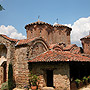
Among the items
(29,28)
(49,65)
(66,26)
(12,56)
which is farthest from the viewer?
(66,26)

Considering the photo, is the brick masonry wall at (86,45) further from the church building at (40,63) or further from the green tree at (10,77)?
the green tree at (10,77)

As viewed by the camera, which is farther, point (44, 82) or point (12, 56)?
point (12, 56)

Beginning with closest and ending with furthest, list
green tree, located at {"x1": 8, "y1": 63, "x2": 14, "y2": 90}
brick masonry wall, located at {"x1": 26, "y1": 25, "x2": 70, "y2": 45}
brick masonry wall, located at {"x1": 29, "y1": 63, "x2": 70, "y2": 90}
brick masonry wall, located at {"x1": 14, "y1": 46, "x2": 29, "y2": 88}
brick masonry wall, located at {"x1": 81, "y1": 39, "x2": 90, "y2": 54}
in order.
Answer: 1. brick masonry wall, located at {"x1": 29, "y1": 63, "x2": 70, "y2": 90}
2. green tree, located at {"x1": 8, "y1": 63, "x2": 14, "y2": 90}
3. brick masonry wall, located at {"x1": 14, "y1": 46, "x2": 29, "y2": 88}
4. brick masonry wall, located at {"x1": 26, "y1": 25, "x2": 70, "y2": 45}
5. brick masonry wall, located at {"x1": 81, "y1": 39, "x2": 90, "y2": 54}

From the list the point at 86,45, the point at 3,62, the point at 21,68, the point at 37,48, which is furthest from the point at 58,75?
the point at 86,45

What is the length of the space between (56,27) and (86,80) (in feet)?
37.6

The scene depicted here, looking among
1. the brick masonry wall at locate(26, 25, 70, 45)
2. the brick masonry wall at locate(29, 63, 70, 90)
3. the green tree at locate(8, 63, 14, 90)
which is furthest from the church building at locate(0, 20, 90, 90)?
the brick masonry wall at locate(26, 25, 70, 45)

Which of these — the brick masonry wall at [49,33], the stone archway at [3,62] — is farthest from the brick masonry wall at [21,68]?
the brick masonry wall at [49,33]

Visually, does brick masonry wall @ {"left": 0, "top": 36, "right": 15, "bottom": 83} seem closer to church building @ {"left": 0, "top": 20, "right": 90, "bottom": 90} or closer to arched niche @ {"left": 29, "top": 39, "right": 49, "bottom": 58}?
church building @ {"left": 0, "top": 20, "right": 90, "bottom": 90}

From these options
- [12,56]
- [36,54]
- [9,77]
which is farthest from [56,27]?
[9,77]

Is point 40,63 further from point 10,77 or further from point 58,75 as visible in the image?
point 10,77

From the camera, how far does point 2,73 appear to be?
11.9 meters

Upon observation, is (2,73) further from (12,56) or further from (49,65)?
(49,65)

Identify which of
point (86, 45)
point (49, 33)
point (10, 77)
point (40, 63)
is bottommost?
point (10, 77)

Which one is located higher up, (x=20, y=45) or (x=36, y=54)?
(x=20, y=45)
